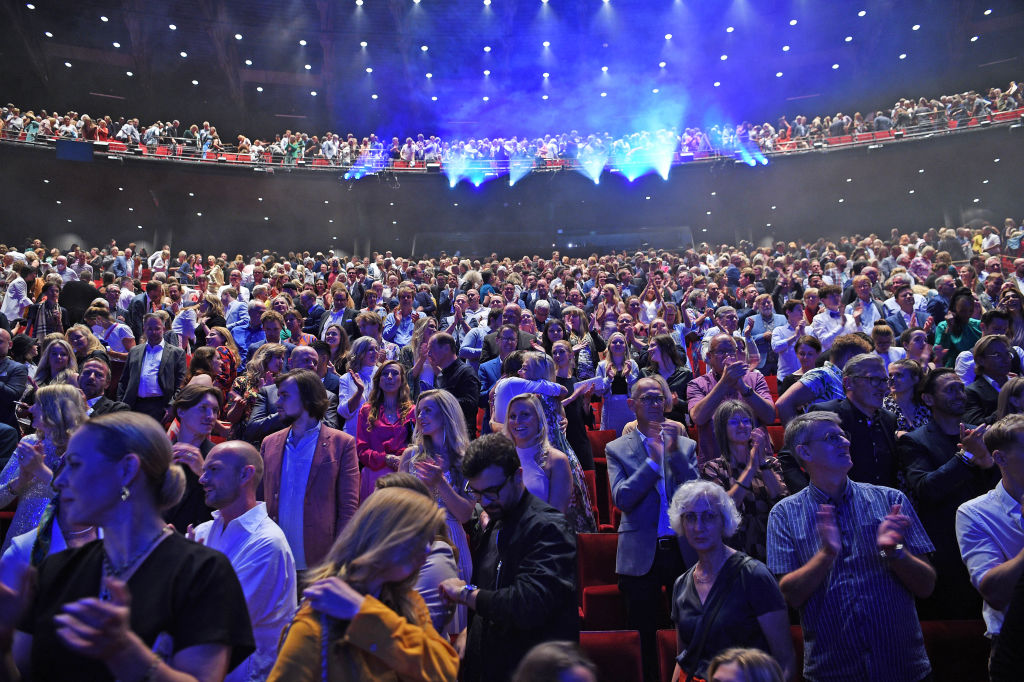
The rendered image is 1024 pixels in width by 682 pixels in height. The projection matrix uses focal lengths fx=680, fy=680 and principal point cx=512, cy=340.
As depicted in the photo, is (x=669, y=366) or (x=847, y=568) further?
(x=669, y=366)

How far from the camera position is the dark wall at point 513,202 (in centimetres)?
1881

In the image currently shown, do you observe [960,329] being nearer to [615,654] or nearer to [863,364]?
[863,364]

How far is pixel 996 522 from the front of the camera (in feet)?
8.18

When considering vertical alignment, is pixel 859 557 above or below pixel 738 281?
below

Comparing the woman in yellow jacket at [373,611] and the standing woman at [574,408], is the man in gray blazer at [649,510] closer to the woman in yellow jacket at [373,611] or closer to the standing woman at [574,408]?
the standing woman at [574,408]

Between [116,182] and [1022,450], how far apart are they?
71.6 ft

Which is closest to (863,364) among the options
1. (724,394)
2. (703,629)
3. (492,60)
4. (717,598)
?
(724,394)

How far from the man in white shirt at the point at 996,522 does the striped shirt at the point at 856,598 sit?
0.16 meters

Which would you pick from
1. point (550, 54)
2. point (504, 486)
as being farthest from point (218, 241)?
point (504, 486)

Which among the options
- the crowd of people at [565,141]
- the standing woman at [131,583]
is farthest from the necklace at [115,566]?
the crowd of people at [565,141]

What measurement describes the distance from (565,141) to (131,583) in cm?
2169

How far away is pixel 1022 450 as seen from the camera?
2475 mm

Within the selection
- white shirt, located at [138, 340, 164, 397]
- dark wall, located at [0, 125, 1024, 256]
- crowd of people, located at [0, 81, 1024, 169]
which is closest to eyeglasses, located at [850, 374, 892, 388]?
white shirt, located at [138, 340, 164, 397]

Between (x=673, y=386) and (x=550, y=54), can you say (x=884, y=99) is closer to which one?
(x=550, y=54)
